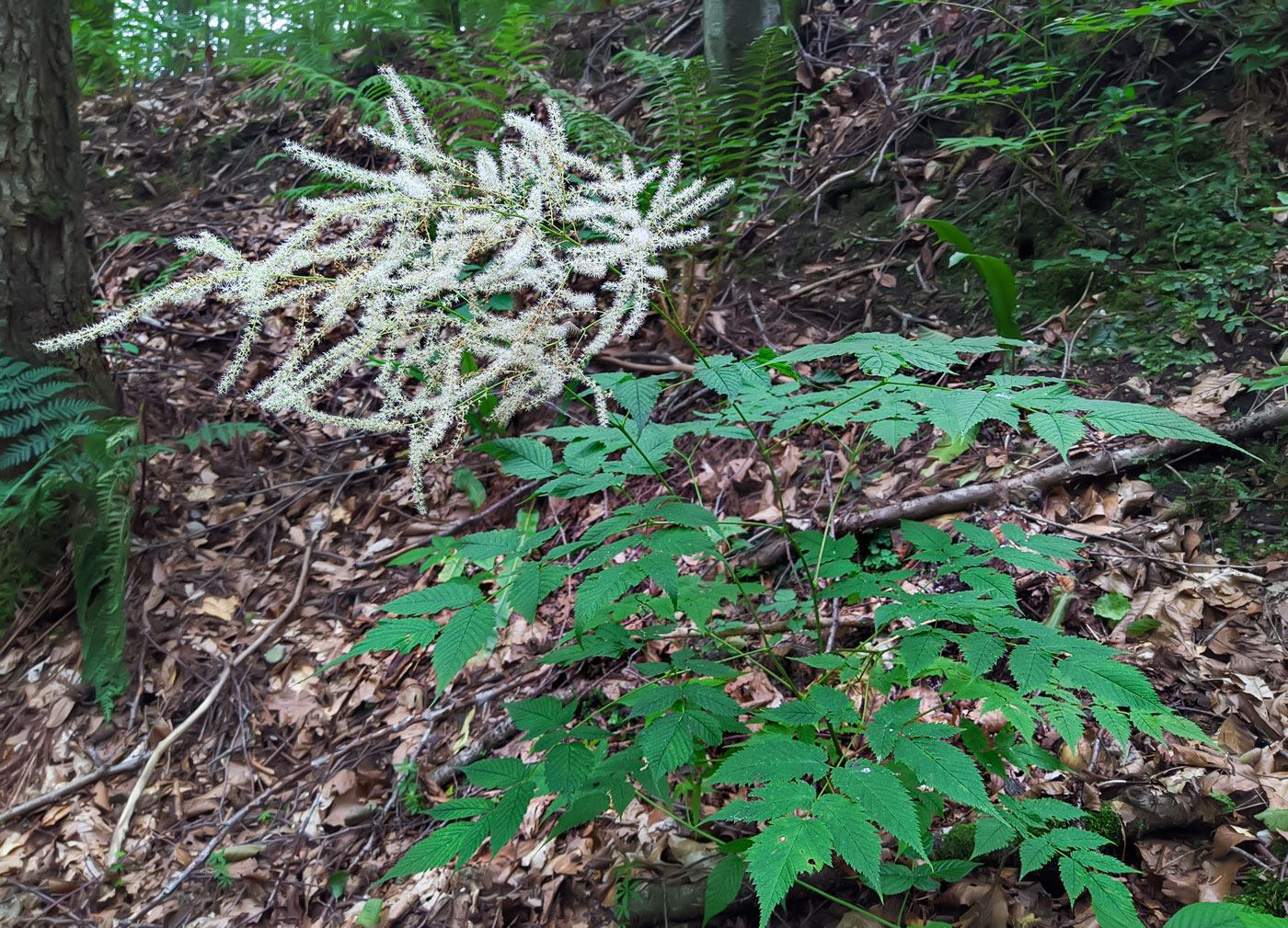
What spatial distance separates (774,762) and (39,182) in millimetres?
4328

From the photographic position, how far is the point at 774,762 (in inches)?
46.9

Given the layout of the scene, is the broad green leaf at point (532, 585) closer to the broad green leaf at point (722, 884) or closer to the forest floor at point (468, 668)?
the forest floor at point (468, 668)

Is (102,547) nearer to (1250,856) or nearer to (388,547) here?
Answer: (388,547)

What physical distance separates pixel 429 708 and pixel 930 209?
11.1 feet

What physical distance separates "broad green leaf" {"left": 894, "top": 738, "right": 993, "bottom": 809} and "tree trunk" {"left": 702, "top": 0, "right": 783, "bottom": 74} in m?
4.03

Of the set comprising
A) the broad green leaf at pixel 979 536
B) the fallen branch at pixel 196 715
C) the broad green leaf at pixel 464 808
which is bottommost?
the fallen branch at pixel 196 715

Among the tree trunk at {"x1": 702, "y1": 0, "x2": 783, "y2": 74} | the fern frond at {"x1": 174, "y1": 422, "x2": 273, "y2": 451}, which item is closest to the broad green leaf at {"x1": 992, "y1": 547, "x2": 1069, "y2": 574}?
the tree trunk at {"x1": 702, "y1": 0, "x2": 783, "y2": 74}

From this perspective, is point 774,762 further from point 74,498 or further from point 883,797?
point 74,498

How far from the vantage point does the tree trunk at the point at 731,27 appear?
13.7 feet

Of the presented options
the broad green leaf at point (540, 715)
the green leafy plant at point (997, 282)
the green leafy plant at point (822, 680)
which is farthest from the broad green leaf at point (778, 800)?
the green leafy plant at point (997, 282)

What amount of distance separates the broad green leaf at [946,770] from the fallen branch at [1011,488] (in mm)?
1489

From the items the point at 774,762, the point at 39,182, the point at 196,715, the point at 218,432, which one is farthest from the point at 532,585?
the point at 39,182

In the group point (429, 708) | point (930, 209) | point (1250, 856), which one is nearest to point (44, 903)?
point (429, 708)

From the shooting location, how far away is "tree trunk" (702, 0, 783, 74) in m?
4.17
